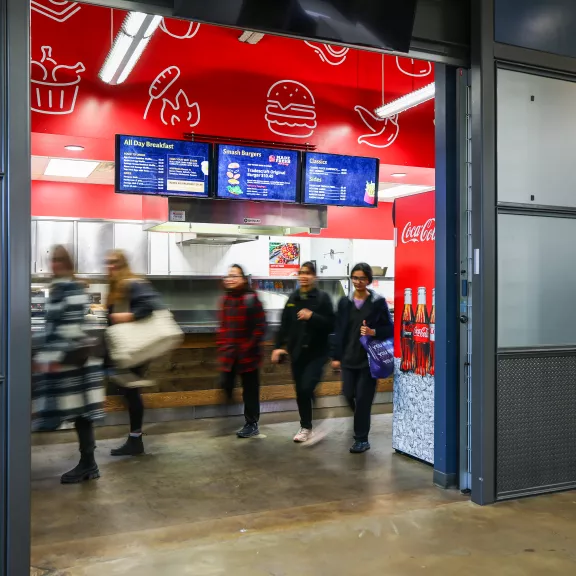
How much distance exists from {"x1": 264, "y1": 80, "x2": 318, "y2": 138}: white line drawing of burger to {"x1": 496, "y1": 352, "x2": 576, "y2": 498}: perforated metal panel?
3792 mm

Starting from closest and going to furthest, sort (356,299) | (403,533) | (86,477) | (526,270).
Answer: (403,533), (526,270), (86,477), (356,299)

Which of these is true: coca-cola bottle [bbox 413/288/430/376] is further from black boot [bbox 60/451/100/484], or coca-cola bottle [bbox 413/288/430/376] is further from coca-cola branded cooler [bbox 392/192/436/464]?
black boot [bbox 60/451/100/484]

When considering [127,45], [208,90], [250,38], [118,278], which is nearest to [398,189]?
[250,38]

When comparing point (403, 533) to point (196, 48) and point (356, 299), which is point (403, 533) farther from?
point (196, 48)

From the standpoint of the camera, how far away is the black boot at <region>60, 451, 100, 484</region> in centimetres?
440

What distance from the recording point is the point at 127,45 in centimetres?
484

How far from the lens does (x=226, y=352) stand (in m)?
5.56

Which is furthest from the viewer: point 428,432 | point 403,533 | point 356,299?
point 356,299

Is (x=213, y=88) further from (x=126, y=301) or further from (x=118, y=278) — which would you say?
(x=126, y=301)

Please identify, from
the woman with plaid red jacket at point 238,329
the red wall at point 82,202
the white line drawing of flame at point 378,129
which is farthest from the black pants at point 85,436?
the red wall at point 82,202

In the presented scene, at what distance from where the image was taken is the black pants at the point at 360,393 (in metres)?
5.26

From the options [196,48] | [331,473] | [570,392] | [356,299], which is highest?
[196,48]

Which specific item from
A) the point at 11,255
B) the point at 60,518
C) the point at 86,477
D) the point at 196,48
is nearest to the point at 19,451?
the point at 11,255

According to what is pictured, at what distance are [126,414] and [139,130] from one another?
2.74 metres
